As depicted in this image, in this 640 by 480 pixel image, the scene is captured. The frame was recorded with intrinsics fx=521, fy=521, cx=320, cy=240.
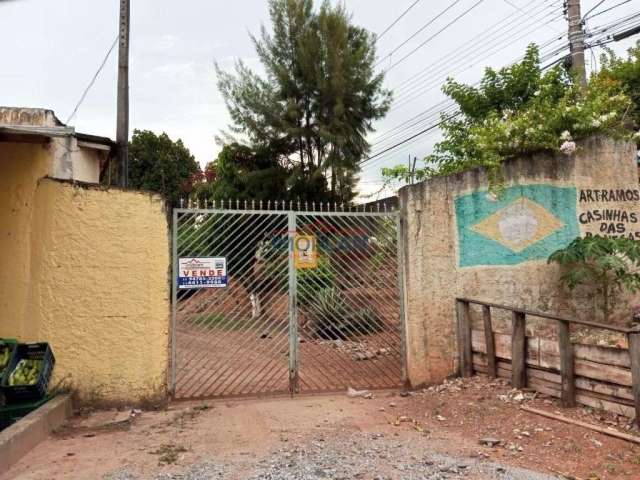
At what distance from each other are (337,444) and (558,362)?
2.26 m

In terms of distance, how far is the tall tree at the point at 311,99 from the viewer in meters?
15.7

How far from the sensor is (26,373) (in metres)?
4.93

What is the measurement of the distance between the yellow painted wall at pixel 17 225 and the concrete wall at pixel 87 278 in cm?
1

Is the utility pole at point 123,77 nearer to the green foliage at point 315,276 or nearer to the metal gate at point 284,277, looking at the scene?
the metal gate at point 284,277

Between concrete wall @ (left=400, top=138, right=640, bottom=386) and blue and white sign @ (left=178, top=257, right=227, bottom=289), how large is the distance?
7.23ft

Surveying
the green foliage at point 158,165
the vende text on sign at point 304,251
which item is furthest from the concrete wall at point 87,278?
the green foliage at point 158,165

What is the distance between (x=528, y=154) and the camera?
635 cm

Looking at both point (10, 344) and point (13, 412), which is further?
point (10, 344)

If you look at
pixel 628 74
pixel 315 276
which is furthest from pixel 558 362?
pixel 628 74

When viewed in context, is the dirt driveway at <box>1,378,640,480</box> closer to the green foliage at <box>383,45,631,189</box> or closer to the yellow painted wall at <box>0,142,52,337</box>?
the yellow painted wall at <box>0,142,52,337</box>

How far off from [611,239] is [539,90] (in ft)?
11.5

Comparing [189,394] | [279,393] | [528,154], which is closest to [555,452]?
[279,393]

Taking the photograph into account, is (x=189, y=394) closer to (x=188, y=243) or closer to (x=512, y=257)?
(x=188, y=243)

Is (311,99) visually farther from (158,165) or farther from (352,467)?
(352,467)
